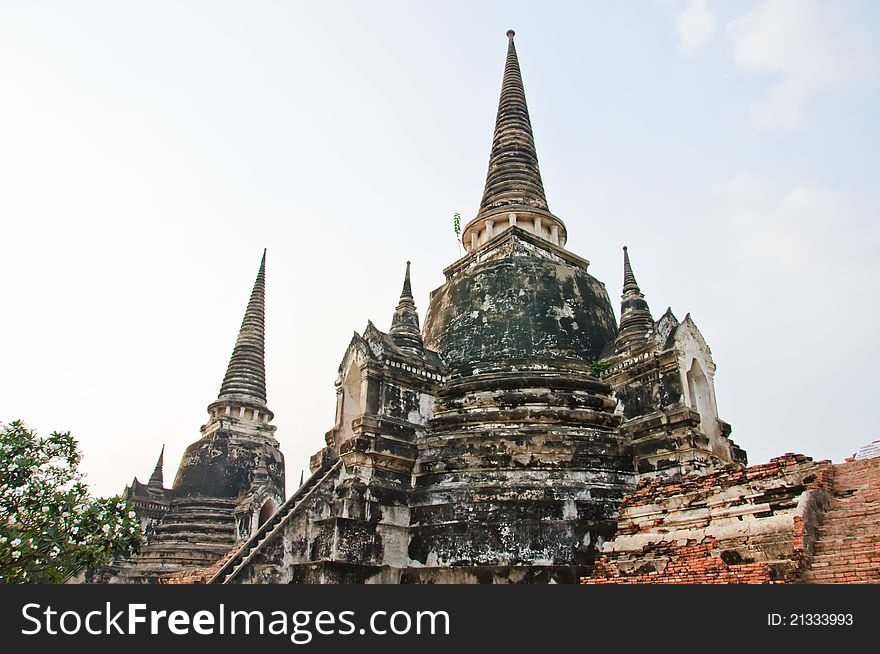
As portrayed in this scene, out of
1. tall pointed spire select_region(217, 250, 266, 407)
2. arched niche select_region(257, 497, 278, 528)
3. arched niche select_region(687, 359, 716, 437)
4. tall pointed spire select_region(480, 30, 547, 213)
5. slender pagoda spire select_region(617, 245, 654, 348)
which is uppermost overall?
tall pointed spire select_region(480, 30, 547, 213)

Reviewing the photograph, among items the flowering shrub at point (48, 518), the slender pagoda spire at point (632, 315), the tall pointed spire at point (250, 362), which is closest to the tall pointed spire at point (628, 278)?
the slender pagoda spire at point (632, 315)

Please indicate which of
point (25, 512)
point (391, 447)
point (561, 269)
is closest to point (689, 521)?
point (391, 447)

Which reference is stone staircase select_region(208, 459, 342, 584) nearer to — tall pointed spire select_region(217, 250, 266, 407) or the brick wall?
the brick wall

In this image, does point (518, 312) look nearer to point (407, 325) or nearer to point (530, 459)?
point (407, 325)

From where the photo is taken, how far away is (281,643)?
20.4ft

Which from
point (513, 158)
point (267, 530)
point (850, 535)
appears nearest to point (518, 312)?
point (513, 158)

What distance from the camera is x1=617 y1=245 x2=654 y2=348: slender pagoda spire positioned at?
46.7 feet

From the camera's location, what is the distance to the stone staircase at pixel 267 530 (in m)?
12.2

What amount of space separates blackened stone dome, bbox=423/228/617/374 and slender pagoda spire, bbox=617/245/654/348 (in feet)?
3.19

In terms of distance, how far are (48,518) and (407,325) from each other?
803 centimetres

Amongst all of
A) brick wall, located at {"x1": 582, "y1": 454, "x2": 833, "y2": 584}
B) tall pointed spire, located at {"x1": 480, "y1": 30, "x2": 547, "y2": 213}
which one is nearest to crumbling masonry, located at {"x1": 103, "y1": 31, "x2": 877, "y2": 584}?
brick wall, located at {"x1": 582, "y1": 454, "x2": 833, "y2": 584}

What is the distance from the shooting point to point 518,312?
15.6m

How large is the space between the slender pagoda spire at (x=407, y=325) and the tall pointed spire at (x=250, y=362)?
40.6 feet

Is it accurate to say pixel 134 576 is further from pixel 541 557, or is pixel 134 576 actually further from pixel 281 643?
pixel 281 643
